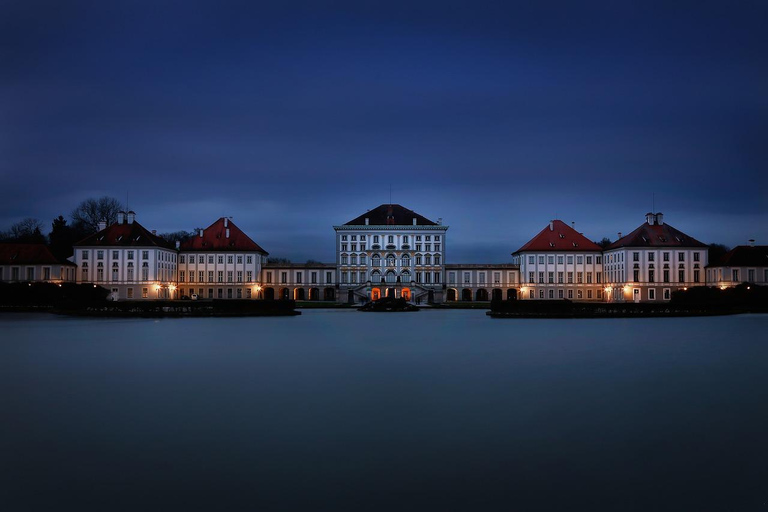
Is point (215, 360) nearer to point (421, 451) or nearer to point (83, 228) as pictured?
point (421, 451)

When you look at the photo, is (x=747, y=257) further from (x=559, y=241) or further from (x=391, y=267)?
(x=391, y=267)

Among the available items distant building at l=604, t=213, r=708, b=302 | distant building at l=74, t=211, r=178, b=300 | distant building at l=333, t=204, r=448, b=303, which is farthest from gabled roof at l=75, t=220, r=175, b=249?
distant building at l=604, t=213, r=708, b=302

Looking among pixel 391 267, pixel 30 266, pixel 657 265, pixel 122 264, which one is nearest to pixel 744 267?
pixel 657 265

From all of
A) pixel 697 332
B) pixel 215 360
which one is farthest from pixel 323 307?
pixel 215 360

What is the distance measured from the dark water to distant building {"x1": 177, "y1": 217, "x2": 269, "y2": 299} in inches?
2316

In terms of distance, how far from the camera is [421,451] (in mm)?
7879

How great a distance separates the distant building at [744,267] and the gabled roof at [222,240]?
4974 centimetres

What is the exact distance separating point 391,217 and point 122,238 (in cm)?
2957

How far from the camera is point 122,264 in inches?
2744

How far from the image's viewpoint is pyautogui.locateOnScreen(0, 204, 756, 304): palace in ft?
227

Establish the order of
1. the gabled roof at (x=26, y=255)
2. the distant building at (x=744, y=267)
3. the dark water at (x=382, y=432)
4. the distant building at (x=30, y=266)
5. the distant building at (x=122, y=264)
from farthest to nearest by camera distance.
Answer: the distant building at (x=122, y=264), the gabled roof at (x=26, y=255), the distant building at (x=30, y=266), the distant building at (x=744, y=267), the dark water at (x=382, y=432)

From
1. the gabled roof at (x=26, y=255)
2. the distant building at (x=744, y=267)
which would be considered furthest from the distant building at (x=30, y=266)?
the distant building at (x=744, y=267)

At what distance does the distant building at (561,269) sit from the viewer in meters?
74.6

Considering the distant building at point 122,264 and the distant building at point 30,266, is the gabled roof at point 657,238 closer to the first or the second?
the distant building at point 122,264
